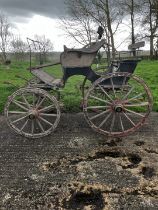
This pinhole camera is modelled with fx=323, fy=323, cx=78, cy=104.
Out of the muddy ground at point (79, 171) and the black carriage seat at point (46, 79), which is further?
the black carriage seat at point (46, 79)

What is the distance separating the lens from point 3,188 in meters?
3.83

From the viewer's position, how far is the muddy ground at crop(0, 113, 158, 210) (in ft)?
11.6

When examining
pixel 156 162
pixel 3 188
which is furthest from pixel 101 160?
pixel 3 188

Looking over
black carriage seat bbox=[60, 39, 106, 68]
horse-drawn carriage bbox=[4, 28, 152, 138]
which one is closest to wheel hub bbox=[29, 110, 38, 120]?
horse-drawn carriage bbox=[4, 28, 152, 138]

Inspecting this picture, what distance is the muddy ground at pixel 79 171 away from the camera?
3529 millimetres

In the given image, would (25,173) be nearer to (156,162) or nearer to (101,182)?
(101,182)

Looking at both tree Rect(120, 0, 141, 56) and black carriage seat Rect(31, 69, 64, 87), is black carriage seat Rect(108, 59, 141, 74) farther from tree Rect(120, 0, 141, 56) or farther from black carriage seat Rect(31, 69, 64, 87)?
tree Rect(120, 0, 141, 56)

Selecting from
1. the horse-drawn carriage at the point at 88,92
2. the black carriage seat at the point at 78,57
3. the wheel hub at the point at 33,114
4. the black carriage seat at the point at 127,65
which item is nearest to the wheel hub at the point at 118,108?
the horse-drawn carriage at the point at 88,92

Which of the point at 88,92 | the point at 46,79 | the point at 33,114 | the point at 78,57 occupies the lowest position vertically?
the point at 33,114

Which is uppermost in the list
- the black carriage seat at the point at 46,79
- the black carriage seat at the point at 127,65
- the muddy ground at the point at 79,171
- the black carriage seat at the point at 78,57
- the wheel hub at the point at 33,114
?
the black carriage seat at the point at 78,57

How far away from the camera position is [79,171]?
167 inches

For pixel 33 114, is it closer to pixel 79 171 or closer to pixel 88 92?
pixel 88 92

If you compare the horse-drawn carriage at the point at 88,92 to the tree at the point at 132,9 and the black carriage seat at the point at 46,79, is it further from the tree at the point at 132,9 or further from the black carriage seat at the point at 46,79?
the tree at the point at 132,9

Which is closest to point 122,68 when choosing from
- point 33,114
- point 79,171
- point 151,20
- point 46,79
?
point 46,79
